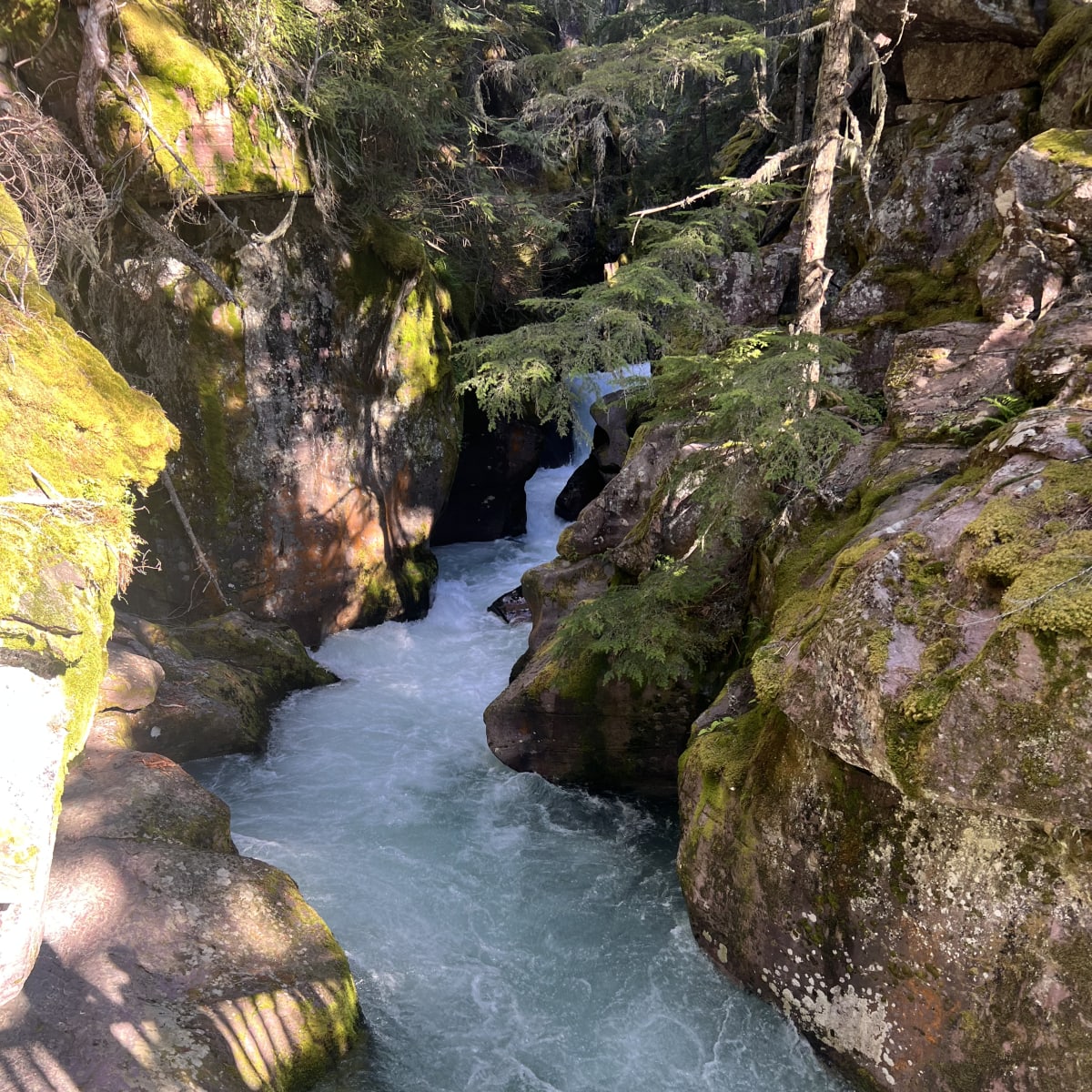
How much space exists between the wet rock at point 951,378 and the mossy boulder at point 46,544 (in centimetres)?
722

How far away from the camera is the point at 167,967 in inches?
207

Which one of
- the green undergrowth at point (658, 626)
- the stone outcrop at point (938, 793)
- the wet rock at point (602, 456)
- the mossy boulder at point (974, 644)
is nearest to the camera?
the mossy boulder at point (974, 644)

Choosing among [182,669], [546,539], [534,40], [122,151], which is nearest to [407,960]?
[182,669]

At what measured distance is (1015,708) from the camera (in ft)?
13.3

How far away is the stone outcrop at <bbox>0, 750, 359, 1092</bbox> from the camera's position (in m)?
4.58

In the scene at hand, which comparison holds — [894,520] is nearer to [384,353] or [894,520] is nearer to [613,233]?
[384,353]

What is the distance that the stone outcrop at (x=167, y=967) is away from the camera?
4.58 m

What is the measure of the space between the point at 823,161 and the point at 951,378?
2706mm

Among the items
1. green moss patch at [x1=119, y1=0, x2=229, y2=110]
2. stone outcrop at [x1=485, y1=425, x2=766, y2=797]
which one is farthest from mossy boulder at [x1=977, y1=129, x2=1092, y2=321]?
green moss patch at [x1=119, y1=0, x2=229, y2=110]

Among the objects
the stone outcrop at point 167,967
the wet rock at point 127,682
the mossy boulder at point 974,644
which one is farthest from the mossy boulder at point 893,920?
the wet rock at point 127,682

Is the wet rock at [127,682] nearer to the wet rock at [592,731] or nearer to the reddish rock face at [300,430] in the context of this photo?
the reddish rock face at [300,430]

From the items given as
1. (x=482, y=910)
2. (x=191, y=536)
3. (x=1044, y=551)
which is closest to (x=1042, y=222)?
(x=1044, y=551)

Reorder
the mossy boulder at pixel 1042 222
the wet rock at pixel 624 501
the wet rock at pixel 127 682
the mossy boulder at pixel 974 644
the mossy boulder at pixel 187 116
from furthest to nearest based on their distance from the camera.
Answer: the wet rock at pixel 624 501, the mossy boulder at pixel 187 116, the wet rock at pixel 127 682, the mossy boulder at pixel 1042 222, the mossy boulder at pixel 974 644

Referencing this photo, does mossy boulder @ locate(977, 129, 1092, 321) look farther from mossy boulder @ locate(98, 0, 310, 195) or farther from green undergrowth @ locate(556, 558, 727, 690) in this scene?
mossy boulder @ locate(98, 0, 310, 195)
